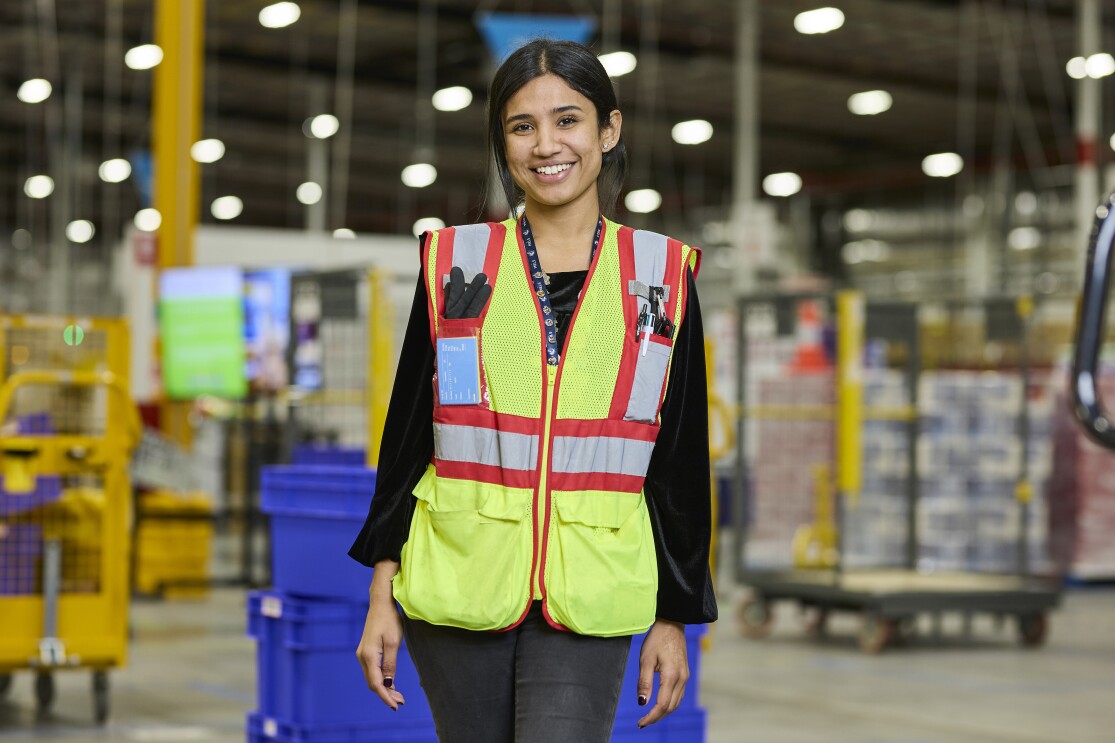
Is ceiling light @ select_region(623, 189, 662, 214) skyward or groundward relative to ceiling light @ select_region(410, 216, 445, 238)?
skyward

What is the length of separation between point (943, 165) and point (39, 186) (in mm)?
15559

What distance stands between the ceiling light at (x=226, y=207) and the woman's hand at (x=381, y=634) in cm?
3080

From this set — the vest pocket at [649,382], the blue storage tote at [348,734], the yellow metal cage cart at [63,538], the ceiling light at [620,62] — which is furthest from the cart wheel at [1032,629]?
the ceiling light at [620,62]

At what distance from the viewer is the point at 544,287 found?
7.16 ft

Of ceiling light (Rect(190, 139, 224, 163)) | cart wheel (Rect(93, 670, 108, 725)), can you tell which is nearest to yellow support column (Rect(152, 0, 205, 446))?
cart wheel (Rect(93, 670, 108, 725))

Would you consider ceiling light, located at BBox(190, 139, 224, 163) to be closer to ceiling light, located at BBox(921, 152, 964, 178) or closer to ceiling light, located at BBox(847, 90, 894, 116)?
ceiling light, located at BBox(847, 90, 894, 116)

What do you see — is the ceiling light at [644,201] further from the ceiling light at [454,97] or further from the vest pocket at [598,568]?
the vest pocket at [598,568]

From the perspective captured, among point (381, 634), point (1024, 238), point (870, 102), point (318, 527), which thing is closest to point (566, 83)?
point (381, 634)

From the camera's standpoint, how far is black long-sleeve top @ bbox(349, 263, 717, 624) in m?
2.17

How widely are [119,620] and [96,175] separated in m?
23.7

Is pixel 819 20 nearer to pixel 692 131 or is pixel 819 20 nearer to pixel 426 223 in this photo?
pixel 692 131

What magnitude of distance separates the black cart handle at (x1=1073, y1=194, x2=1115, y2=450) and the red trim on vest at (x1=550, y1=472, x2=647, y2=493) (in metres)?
1.09

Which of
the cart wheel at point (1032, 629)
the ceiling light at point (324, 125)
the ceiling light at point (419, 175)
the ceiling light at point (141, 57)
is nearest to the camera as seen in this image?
the cart wheel at point (1032, 629)

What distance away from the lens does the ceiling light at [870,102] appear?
77.9 ft
